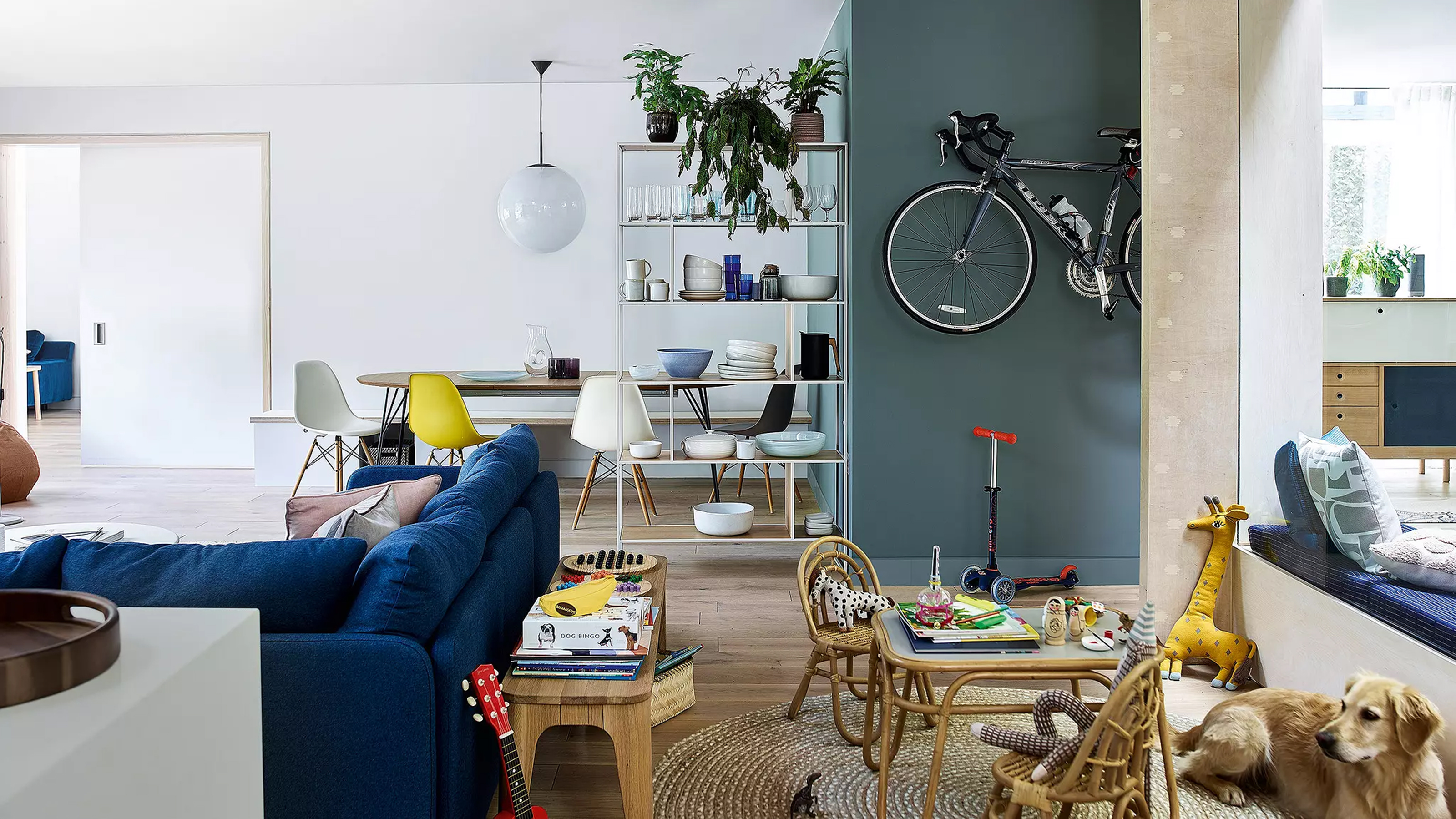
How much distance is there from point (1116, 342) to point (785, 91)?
10.0 feet

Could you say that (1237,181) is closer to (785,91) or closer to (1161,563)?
(1161,563)

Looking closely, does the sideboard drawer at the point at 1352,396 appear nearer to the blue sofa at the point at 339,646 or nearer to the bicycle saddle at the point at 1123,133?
the bicycle saddle at the point at 1123,133

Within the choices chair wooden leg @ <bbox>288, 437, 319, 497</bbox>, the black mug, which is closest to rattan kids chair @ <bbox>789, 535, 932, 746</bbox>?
the black mug

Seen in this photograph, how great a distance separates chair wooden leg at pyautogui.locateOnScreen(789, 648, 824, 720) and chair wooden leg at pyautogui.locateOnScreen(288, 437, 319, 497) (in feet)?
13.1

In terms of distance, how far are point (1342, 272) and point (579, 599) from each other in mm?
2300

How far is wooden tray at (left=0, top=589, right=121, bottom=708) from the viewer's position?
688 millimetres

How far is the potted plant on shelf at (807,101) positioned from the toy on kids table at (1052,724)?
2.76 metres

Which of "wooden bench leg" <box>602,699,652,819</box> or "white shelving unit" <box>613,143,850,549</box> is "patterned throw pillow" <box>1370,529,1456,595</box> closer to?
"wooden bench leg" <box>602,699,652,819</box>

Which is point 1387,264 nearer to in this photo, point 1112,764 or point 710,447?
point 1112,764

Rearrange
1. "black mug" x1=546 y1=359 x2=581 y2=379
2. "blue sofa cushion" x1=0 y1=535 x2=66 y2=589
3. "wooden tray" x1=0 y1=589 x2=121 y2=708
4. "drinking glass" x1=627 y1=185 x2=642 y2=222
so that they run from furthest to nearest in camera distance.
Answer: "black mug" x1=546 y1=359 x2=581 y2=379, "drinking glass" x1=627 y1=185 x2=642 y2=222, "blue sofa cushion" x1=0 y1=535 x2=66 y2=589, "wooden tray" x1=0 y1=589 x2=121 y2=708

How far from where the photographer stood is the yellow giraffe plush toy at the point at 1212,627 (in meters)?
3.18

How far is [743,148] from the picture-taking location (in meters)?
4.12

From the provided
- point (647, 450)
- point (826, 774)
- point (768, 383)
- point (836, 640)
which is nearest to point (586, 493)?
point (647, 450)

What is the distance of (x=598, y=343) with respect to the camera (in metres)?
6.87
